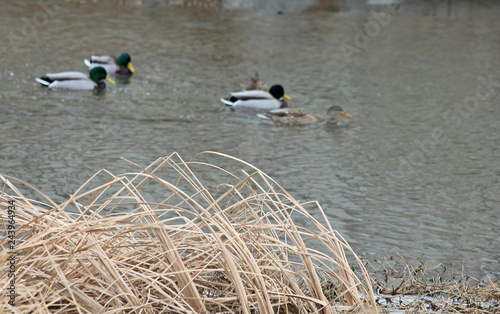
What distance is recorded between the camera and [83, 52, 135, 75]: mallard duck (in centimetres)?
1317

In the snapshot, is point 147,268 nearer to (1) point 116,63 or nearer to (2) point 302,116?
(2) point 302,116

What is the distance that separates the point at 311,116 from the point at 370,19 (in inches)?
491

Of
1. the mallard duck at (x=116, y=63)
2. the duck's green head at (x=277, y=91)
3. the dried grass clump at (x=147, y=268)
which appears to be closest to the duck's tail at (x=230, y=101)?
the duck's green head at (x=277, y=91)

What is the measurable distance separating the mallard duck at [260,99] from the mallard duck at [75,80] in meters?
2.31

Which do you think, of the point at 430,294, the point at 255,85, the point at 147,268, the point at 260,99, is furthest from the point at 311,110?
the point at 147,268

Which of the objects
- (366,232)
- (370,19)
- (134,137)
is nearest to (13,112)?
(134,137)

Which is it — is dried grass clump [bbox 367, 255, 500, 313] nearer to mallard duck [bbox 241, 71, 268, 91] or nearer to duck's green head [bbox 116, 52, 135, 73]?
mallard duck [bbox 241, 71, 268, 91]

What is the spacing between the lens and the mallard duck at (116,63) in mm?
13172

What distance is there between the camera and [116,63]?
13.4 meters

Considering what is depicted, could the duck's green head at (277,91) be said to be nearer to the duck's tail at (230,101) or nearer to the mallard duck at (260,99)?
the mallard duck at (260,99)

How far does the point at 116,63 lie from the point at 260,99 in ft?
11.5

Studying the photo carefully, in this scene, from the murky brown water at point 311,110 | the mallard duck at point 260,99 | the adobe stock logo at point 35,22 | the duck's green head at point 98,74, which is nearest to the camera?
the murky brown water at point 311,110

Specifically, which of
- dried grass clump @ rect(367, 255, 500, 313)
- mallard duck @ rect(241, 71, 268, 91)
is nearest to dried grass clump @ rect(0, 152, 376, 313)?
dried grass clump @ rect(367, 255, 500, 313)

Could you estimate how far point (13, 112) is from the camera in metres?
9.96
